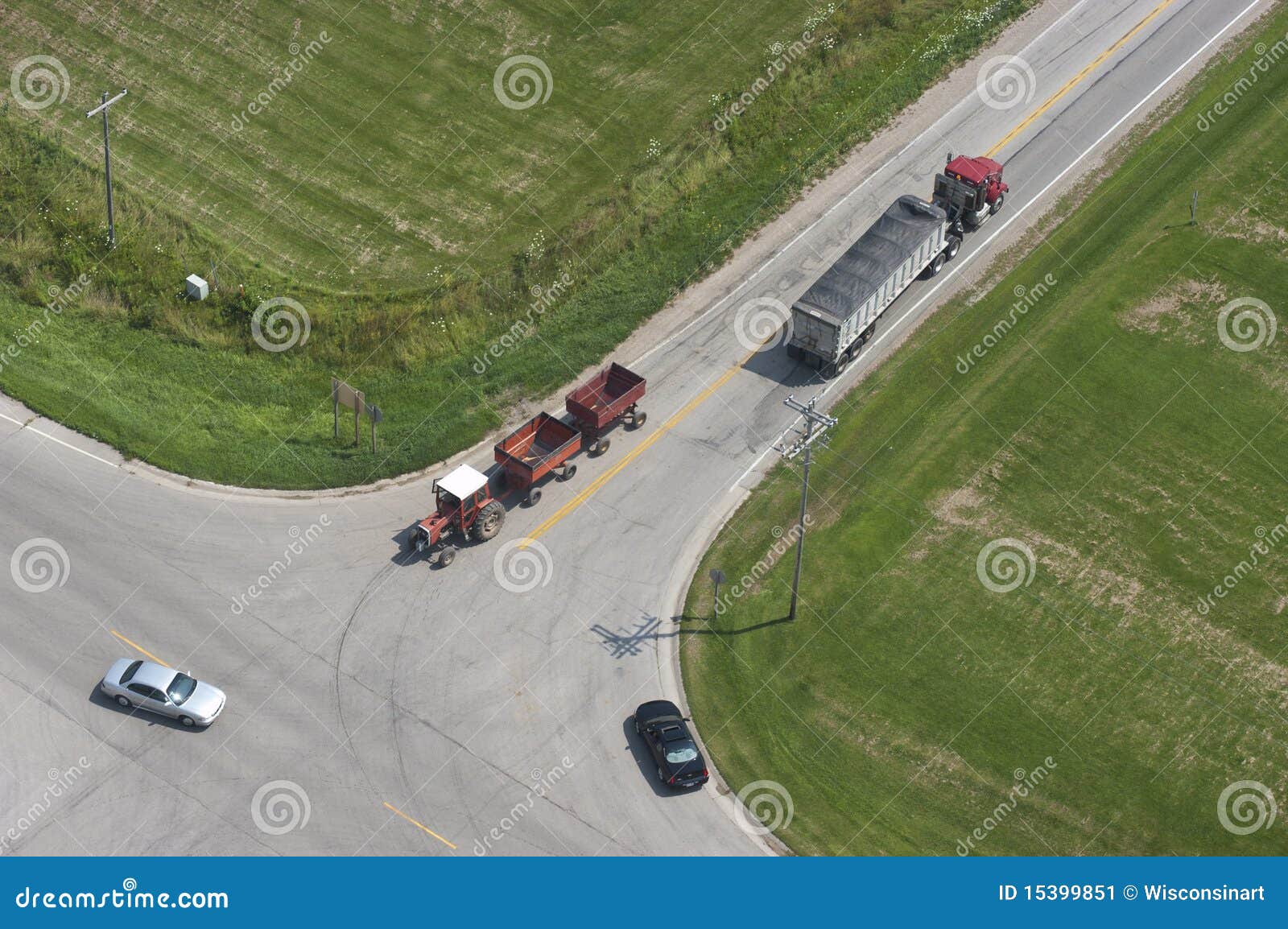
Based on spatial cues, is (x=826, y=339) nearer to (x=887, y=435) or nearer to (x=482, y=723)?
(x=887, y=435)

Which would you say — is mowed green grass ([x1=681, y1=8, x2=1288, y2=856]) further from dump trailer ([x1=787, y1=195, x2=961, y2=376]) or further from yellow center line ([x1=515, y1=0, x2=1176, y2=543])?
yellow center line ([x1=515, y1=0, x2=1176, y2=543])

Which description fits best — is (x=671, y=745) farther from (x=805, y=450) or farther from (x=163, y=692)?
(x=163, y=692)

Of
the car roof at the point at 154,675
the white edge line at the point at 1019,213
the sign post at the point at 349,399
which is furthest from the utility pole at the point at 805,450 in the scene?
the car roof at the point at 154,675

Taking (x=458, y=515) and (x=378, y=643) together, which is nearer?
(x=378, y=643)

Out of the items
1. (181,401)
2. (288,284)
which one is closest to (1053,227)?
(288,284)

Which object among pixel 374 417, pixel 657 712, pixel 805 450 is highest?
pixel 374 417

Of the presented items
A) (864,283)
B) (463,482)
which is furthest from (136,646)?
(864,283)
